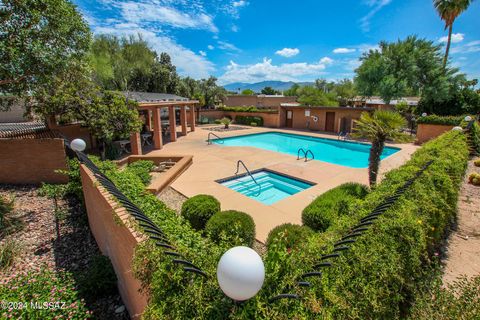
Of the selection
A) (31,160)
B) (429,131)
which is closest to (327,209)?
(31,160)

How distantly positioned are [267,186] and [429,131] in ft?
47.2

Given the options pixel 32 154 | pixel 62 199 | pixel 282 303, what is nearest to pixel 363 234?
pixel 282 303

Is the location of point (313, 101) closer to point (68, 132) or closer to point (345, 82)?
point (345, 82)

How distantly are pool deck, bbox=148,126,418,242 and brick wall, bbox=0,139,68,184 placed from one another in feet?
16.8

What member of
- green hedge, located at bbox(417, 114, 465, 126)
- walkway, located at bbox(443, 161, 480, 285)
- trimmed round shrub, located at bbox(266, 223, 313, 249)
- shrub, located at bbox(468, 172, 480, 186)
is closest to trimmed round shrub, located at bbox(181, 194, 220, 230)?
trimmed round shrub, located at bbox(266, 223, 313, 249)

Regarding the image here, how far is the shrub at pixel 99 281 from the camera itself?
14.3 feet

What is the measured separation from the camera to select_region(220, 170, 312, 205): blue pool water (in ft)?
31.5

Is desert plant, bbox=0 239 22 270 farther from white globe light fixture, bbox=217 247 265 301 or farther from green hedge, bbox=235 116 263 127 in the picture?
green hedge, bbox=235 116 263 127

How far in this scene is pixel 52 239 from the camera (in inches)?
253

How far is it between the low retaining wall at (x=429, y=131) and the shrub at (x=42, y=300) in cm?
2079

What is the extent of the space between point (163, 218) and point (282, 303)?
7.52ft

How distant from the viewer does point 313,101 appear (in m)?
38.1

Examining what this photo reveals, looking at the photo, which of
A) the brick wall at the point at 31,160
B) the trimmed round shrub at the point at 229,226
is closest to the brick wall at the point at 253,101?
the brick wall at the point at 31,160

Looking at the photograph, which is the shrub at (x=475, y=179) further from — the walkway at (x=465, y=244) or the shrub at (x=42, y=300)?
the shrub at (x=42, y=300)
